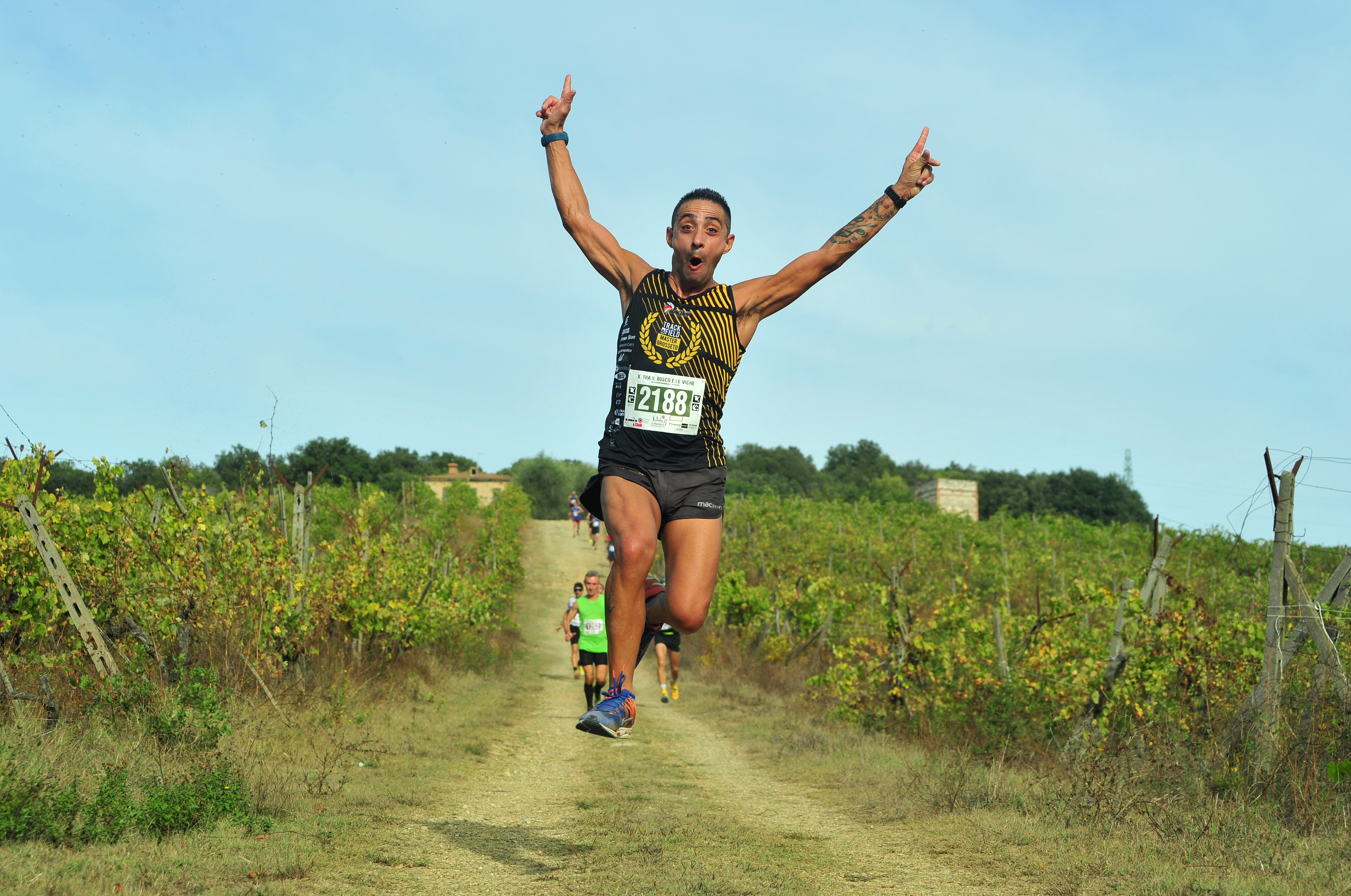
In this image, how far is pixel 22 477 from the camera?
7973 mm

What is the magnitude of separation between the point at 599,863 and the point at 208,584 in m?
4.74

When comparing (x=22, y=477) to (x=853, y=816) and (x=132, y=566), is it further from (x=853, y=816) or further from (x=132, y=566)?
→ (x=853, y=816)

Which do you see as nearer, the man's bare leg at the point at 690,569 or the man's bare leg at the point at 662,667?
the man's bare leg at the point at 690,569

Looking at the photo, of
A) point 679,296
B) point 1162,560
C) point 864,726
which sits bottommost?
point 864,726

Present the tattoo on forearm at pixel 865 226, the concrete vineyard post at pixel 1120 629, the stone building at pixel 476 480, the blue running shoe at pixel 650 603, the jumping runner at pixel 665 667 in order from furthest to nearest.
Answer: the stone building at pixel 476 480 < the jumping runner at pixel 665 667 < the concrete vineyard post at pixel 1120 629 < the tattoo on forearm at pixel 865 226 < the blue running shoe at pixel 650 603

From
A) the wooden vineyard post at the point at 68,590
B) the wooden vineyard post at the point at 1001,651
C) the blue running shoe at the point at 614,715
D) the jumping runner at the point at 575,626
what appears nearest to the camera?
the blue running shoe at the point at 614,715

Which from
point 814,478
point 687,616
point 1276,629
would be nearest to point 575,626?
point 1276,629

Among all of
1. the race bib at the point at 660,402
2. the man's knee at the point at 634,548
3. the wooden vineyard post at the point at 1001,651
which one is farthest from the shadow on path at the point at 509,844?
the wooden vineyard post at the point at 1001,651

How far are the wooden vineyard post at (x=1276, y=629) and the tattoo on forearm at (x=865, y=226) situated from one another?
343 cm

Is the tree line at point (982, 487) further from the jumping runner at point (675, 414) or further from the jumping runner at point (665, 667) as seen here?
the jumping runner at point (675, 414)

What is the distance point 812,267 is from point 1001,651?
5991 mm

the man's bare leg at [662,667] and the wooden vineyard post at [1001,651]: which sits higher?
the wooden vineyard post at [1001,651]

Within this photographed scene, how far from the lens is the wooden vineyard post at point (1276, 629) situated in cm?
634

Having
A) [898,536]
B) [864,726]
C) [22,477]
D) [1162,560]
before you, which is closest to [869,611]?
[864,726]
